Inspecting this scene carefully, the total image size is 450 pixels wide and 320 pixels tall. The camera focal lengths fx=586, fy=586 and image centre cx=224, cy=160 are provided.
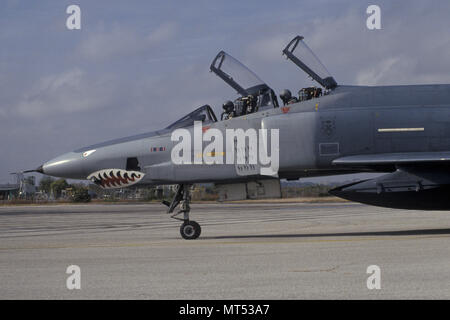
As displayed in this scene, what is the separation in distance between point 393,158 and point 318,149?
5.86 ft

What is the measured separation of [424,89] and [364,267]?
7.64 m

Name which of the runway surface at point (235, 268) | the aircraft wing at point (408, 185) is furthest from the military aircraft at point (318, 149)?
the runway surface at point (235, 268)

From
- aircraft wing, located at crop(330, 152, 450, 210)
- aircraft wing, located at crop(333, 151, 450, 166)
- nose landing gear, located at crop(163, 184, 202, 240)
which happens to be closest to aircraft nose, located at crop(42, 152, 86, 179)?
nose landing gear, located at crop(163, 184, 202, 240)

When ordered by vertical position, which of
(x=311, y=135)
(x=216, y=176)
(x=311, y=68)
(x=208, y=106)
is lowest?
(x=216, y=176)

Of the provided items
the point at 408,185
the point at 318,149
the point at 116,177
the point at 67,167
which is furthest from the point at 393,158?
the point at 67,167

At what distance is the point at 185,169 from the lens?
1453 cm

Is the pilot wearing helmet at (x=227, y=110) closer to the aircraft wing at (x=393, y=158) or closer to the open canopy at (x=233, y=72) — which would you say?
the open canopy at (x=233, y=72)

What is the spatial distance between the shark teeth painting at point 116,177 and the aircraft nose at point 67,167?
1.05ft

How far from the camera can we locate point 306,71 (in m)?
15.6
